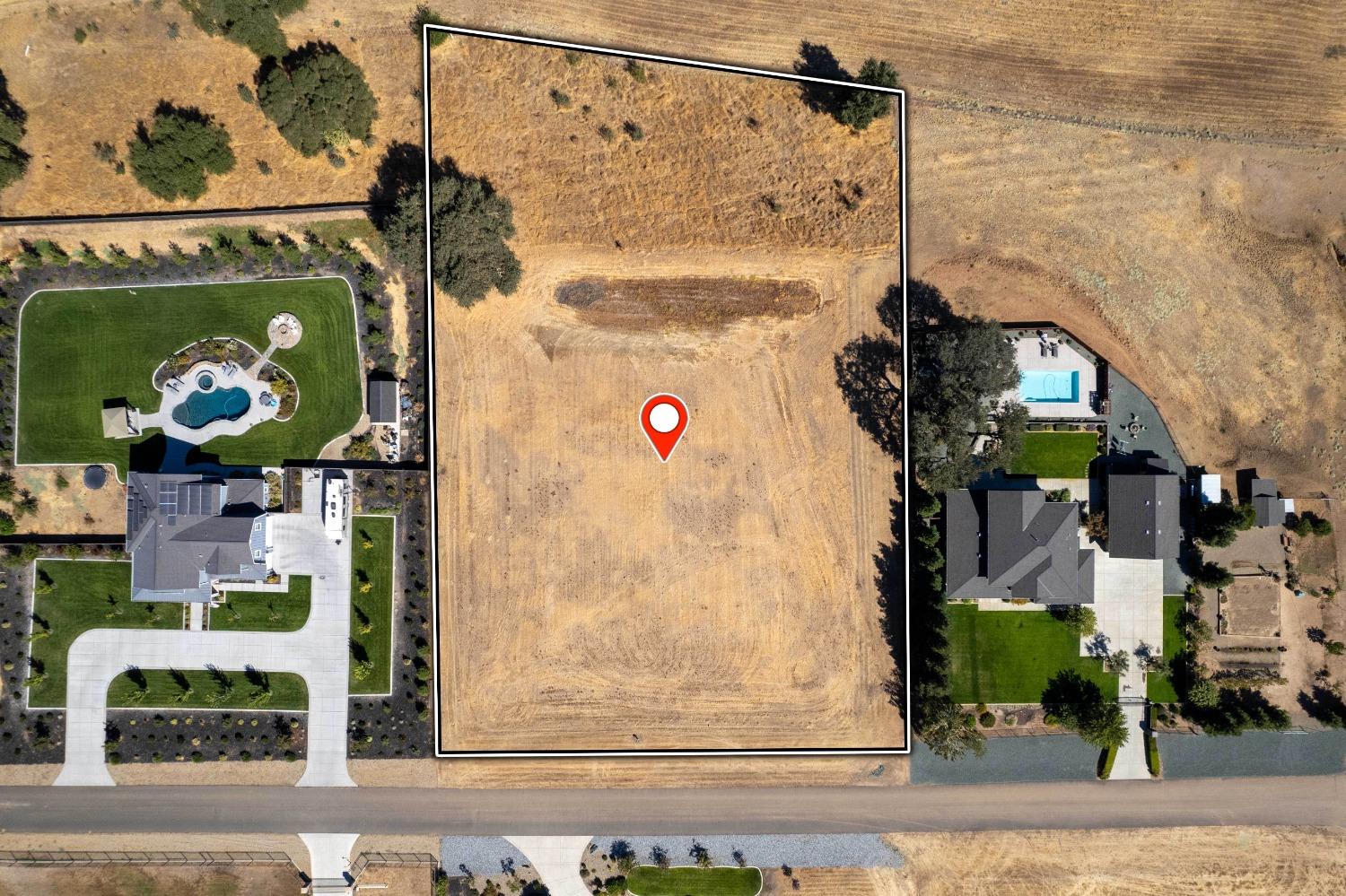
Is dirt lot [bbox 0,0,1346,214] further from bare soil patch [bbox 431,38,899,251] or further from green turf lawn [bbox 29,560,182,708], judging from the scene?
green turf lawn [bbox 29,560,182,708]

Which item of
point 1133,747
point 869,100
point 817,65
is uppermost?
point 817,65

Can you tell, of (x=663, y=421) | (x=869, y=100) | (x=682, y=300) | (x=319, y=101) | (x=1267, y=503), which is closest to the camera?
(x=319, y=101)

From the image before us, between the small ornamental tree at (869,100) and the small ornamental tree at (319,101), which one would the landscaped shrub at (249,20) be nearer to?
the small ornamental tree at (319,101)

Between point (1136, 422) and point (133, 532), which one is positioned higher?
point (1136, 422)

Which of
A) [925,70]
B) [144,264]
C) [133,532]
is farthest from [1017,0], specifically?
[133,532]

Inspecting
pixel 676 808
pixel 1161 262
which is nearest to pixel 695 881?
pixel 676 808

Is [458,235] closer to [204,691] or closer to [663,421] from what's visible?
[663,421]

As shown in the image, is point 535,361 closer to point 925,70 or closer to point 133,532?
point 133,532

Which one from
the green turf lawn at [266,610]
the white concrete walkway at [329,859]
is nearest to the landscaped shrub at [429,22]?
the green turf lawn at [266,610]
